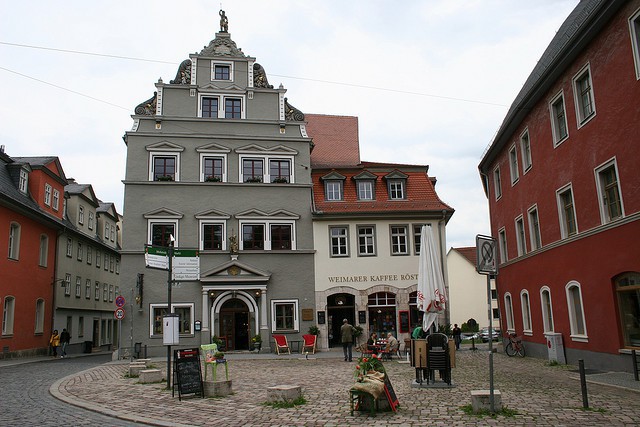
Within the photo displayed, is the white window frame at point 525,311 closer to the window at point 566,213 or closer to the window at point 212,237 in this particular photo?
the window at point 566,213

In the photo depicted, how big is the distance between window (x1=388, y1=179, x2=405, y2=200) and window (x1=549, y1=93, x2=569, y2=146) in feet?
41.2

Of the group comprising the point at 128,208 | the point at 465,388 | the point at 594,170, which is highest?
the point at 128,208

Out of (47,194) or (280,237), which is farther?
(47,194)

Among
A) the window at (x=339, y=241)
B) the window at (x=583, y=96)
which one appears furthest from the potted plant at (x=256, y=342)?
the window at (x=583, y=96)

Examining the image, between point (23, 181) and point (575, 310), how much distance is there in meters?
27.8

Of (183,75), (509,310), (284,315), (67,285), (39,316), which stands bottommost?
(509,310)

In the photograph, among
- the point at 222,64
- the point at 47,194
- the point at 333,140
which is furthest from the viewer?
the point at 333,140

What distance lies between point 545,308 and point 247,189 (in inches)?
610

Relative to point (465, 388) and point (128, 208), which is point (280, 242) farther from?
point (465, 388)

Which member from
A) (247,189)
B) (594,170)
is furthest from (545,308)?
(247,189)

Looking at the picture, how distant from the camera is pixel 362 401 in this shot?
9.57m

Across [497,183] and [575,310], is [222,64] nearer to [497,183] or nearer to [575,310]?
[497,183]

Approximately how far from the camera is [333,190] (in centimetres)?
3070

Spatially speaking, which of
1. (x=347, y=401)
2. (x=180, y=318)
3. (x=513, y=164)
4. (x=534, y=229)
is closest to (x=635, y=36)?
(x=534, y=229)
